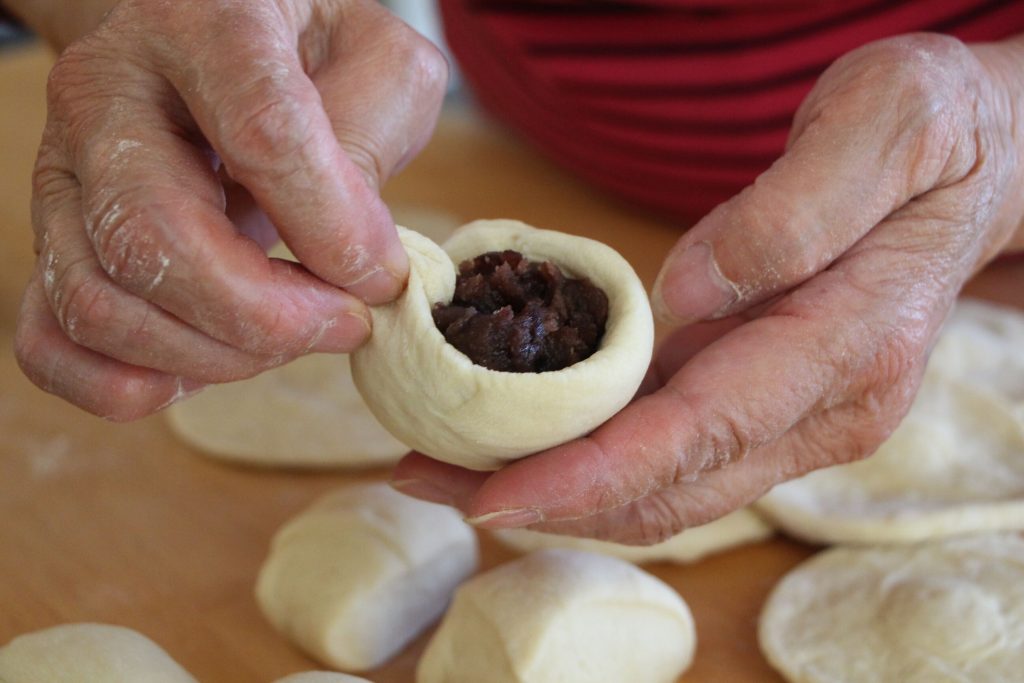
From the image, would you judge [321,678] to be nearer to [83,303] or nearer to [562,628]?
[562,628]

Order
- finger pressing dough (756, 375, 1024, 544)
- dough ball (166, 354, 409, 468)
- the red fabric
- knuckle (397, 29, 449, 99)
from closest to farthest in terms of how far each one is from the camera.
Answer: knuckle (397, 29, 449, 99) < finger pressing dough (756, 375, 1024, 544) < dough ball (166, 354, 409, 468) < the red fabric

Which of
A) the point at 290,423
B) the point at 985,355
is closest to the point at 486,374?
the point at 290,423

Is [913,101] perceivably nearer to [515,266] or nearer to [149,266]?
[515,266]

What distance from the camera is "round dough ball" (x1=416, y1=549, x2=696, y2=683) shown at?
148 cm

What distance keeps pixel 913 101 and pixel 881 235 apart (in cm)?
19

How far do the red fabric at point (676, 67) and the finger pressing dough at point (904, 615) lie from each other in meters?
1.11

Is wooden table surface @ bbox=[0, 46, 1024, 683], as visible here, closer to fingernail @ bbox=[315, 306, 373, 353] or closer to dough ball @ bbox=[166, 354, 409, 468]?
dough ball @ bbox=[166, 354, 409, 468]

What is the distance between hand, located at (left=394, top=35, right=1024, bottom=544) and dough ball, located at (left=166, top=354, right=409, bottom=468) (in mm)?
619

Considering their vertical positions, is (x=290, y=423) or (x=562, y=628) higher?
(x=562, y=628)

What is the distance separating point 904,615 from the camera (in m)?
1.65

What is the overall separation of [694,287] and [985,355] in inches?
44.3

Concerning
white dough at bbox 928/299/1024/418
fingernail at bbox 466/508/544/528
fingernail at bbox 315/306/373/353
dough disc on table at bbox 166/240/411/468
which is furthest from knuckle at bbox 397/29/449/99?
white dough at bbox 928/299/1024/418

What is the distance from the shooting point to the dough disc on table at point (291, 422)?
2.09 metres

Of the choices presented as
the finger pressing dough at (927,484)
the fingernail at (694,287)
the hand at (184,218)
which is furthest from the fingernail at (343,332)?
the finger pressing dough at (927,484)
